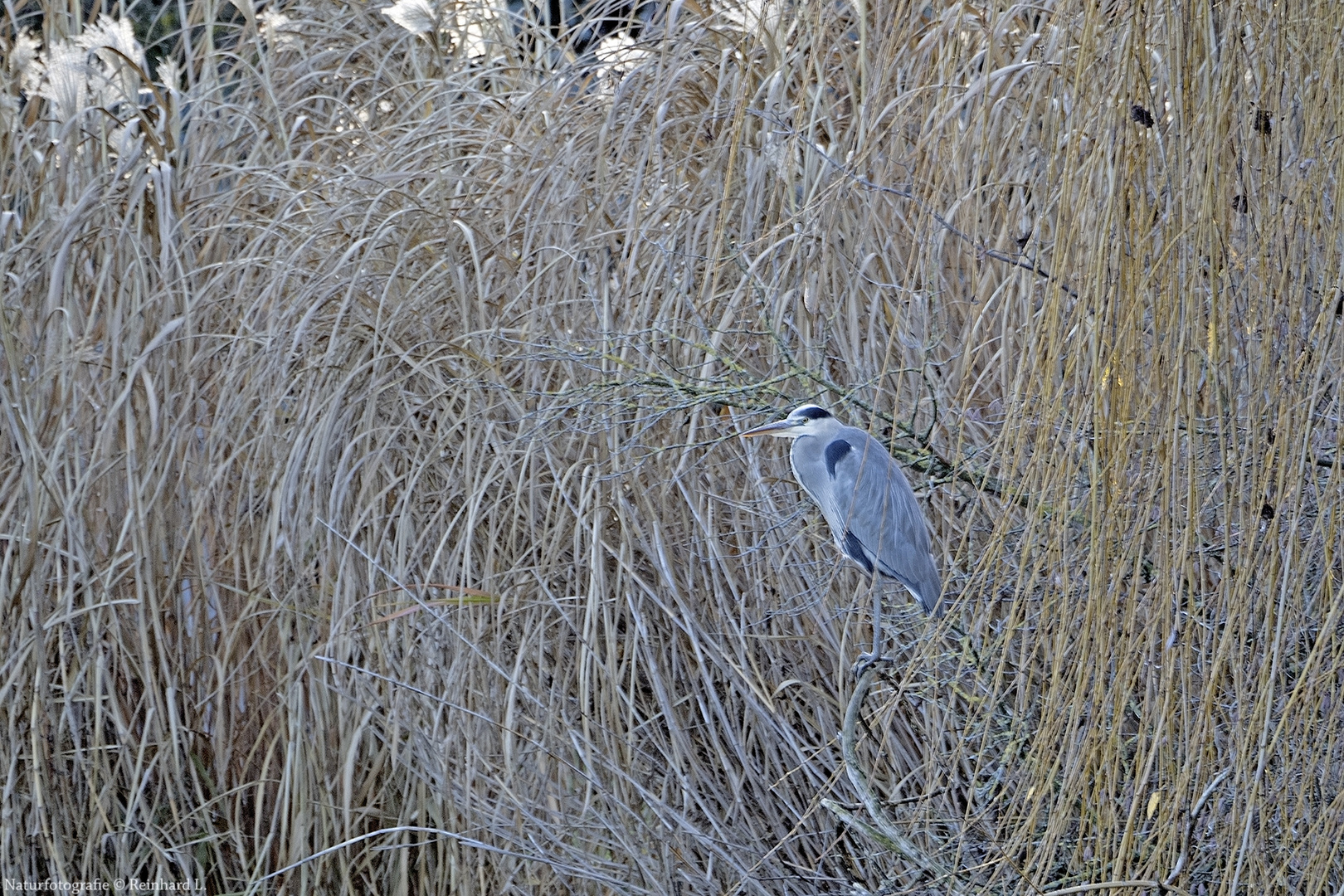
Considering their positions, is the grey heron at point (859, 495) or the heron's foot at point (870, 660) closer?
the heron's foot at point (870, 660)

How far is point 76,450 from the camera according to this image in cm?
Answer: 228

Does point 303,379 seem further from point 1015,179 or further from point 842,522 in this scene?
point 1015,179

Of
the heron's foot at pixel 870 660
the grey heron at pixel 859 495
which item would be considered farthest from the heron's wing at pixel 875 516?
the heron's foot at pixel 870 660

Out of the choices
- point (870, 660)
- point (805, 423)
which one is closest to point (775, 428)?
point (805, 423)

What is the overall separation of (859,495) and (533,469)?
0.59 m

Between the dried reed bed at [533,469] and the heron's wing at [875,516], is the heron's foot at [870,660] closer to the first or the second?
the dried reed bed at [533,469]

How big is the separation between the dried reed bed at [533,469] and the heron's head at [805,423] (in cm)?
9

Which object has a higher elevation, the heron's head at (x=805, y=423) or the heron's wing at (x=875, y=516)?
the heron's head at (x=805, y=423)

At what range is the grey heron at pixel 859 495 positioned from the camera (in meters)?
1.96

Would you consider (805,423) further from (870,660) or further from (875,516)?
(870,660)

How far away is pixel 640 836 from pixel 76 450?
121cm

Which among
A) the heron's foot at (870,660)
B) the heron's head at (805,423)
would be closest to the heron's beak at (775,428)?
the heron's head at (805,423)

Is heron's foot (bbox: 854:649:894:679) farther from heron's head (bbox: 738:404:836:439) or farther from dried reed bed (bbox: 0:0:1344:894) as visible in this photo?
heron's head (bbox: 738:404:836:439)

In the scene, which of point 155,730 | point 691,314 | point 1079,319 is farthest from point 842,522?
point 155,730
